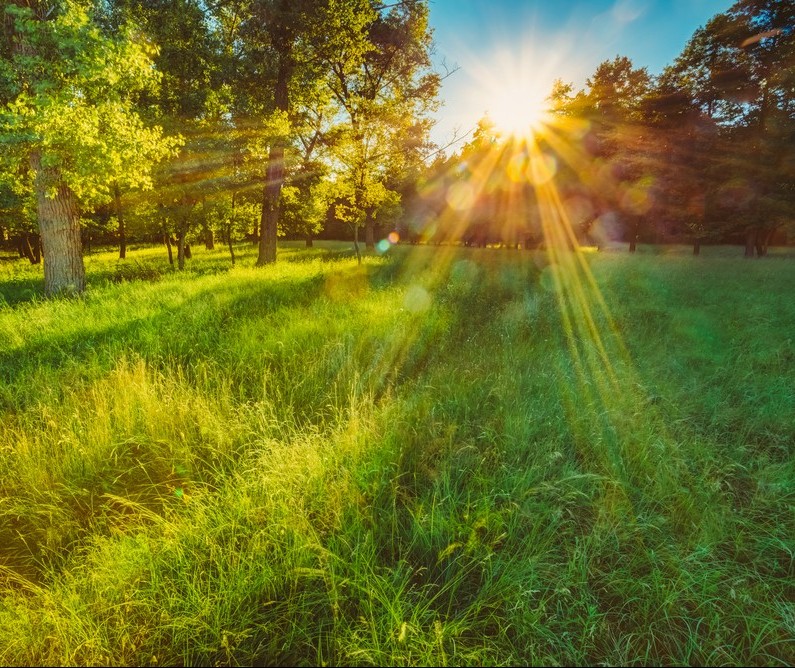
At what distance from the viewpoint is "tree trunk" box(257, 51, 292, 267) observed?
13.7m

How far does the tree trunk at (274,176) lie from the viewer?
13.7m

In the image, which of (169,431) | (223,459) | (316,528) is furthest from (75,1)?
(316,528)

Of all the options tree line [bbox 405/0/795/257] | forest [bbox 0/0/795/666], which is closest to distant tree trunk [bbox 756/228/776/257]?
tree line [bbox 405/0/795/257]

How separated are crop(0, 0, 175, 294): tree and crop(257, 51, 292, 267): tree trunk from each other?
19.8 feet

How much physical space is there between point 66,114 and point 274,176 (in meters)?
8.73

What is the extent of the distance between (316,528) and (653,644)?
185cm

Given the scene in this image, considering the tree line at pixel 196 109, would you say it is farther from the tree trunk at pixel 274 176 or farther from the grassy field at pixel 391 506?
the grassy field at pixel 391 506

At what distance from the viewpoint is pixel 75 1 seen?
24.3ft

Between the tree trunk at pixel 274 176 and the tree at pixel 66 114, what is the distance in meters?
6.05

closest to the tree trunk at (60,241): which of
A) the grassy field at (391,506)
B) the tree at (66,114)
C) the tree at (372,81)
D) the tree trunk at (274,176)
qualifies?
the tree at (66,114)

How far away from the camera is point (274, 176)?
587 inches

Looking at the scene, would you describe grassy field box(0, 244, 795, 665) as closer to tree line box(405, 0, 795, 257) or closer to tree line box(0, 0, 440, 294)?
tree line box(0, 0, 440, 294)

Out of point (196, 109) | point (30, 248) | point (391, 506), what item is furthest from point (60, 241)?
point (30, 248)

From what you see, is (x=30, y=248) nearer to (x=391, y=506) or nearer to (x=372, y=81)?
(x=372, y=81)
